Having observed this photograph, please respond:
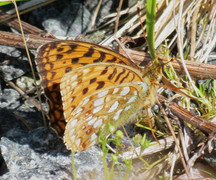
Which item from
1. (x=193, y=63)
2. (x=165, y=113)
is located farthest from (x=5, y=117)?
(x=193, y=63)

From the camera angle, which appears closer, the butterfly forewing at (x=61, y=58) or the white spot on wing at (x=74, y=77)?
the white spot on wing at (x=74, y=77)

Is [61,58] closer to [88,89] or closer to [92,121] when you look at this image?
[88,89]

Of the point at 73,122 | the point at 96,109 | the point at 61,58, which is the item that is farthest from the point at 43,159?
the point at 61,58

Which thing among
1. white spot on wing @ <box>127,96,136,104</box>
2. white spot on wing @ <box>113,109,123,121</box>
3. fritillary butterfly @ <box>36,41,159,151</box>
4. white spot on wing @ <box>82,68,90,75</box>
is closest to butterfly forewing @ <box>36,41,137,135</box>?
fritillary butterfly @ <box>36,41,159,151</box>

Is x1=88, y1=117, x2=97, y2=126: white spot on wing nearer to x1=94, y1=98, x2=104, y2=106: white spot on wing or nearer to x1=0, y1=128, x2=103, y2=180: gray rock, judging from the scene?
x1=94, y1=98, x2=104, y2=106: white spot on wing

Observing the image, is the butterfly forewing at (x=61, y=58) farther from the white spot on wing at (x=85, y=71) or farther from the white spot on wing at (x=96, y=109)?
the white spot on wing at (x=96, y=109)

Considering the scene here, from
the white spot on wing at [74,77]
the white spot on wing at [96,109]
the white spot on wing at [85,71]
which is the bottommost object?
the white spot on wing at [96,109]

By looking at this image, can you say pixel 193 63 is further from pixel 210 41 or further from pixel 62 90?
pixel 62 90

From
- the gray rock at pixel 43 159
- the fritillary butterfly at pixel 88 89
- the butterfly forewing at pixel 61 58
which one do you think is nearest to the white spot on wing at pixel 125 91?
the fritillary butterfly at pixel 88 89
